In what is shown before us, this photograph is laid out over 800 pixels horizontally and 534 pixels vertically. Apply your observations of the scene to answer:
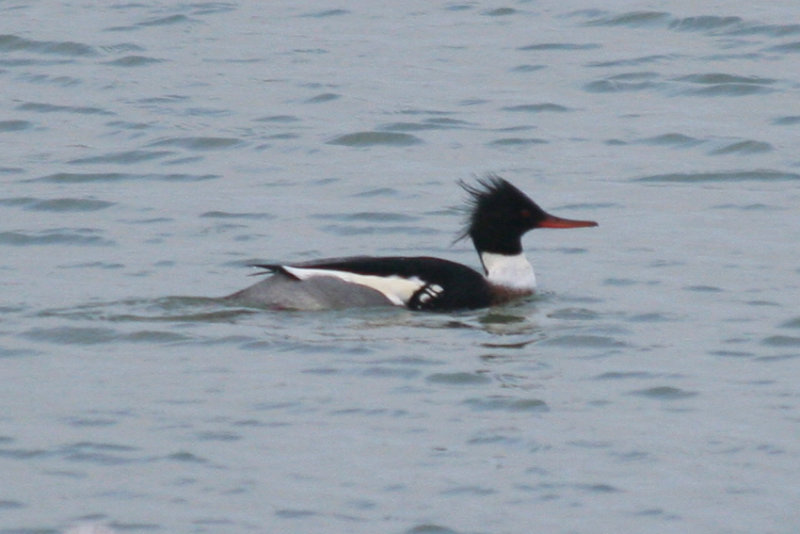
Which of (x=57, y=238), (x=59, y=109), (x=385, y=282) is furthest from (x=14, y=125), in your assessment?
(x=385, y=282)

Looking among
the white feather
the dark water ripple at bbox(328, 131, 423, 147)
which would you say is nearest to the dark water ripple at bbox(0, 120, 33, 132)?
the dark water ripple at bbox(328, 131, 423, 147)

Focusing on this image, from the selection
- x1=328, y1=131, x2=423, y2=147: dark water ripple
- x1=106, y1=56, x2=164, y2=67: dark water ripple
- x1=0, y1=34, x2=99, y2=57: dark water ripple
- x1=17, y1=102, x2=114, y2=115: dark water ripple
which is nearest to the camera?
x1=328, y1=131, x2=423, y2=147: dark water ripple

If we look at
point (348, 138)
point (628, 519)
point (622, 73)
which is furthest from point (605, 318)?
point (622, 73)

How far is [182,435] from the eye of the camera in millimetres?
8648

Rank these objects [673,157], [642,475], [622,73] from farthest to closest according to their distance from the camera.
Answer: [622,73] → [673,157] → [642,475]

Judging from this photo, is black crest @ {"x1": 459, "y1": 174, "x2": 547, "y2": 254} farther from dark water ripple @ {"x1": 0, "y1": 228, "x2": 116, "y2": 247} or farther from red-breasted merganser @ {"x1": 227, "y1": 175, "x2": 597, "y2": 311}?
dark water ripple @ {"x1": 0, "y1": 228, "x2": 116, "y2": 247}

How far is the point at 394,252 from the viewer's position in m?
13.1

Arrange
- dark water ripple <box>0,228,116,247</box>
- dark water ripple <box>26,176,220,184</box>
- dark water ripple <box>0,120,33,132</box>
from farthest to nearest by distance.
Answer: dark water ripple <box>0,120,33,132</box> → dark water ripple <box>26,176,220,184</box> → dark water ripple <box>0,228,116,247</box>

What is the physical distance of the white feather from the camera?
39.5ft

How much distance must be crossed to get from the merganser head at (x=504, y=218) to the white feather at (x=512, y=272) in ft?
0.18

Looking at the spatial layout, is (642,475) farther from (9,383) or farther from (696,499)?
(9,383)

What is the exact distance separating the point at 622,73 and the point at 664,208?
182 inches

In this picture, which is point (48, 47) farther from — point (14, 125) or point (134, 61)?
point (14, 125)

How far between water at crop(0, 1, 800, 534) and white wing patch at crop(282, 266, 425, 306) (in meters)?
0.16
